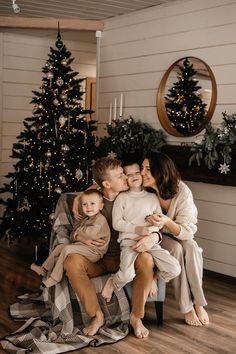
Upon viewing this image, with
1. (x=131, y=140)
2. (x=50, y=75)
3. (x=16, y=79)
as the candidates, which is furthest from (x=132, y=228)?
(x=16, y=79)

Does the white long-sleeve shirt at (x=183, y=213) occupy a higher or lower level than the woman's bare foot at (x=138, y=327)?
higher

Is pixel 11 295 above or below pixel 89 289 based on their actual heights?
below

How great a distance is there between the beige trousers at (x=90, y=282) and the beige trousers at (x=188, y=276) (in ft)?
0.91

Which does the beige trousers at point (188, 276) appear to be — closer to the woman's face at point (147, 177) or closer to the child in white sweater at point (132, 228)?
the child in white sweater at point (132, 228)

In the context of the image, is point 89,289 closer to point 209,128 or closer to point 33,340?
point 33,340

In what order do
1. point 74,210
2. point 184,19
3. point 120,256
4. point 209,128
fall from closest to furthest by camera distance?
point 120,256 → point 74,210 → point 209,128 → point 184,19

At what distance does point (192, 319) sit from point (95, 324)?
2.36 ft

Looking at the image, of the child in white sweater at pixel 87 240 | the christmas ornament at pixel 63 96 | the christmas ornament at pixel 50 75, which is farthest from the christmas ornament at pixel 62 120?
the child in white sweater at pixel 87 240

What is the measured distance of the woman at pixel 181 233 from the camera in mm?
3623

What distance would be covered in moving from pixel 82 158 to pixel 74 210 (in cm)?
154

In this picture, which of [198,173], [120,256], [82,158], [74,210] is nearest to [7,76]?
[82,158]

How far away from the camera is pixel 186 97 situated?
5.12m

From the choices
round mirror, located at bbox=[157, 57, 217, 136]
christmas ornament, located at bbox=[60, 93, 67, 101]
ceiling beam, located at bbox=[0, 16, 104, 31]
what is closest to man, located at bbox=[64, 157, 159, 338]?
round mirror, located at bbox=[157, 57, 217, 136]

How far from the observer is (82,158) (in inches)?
206
